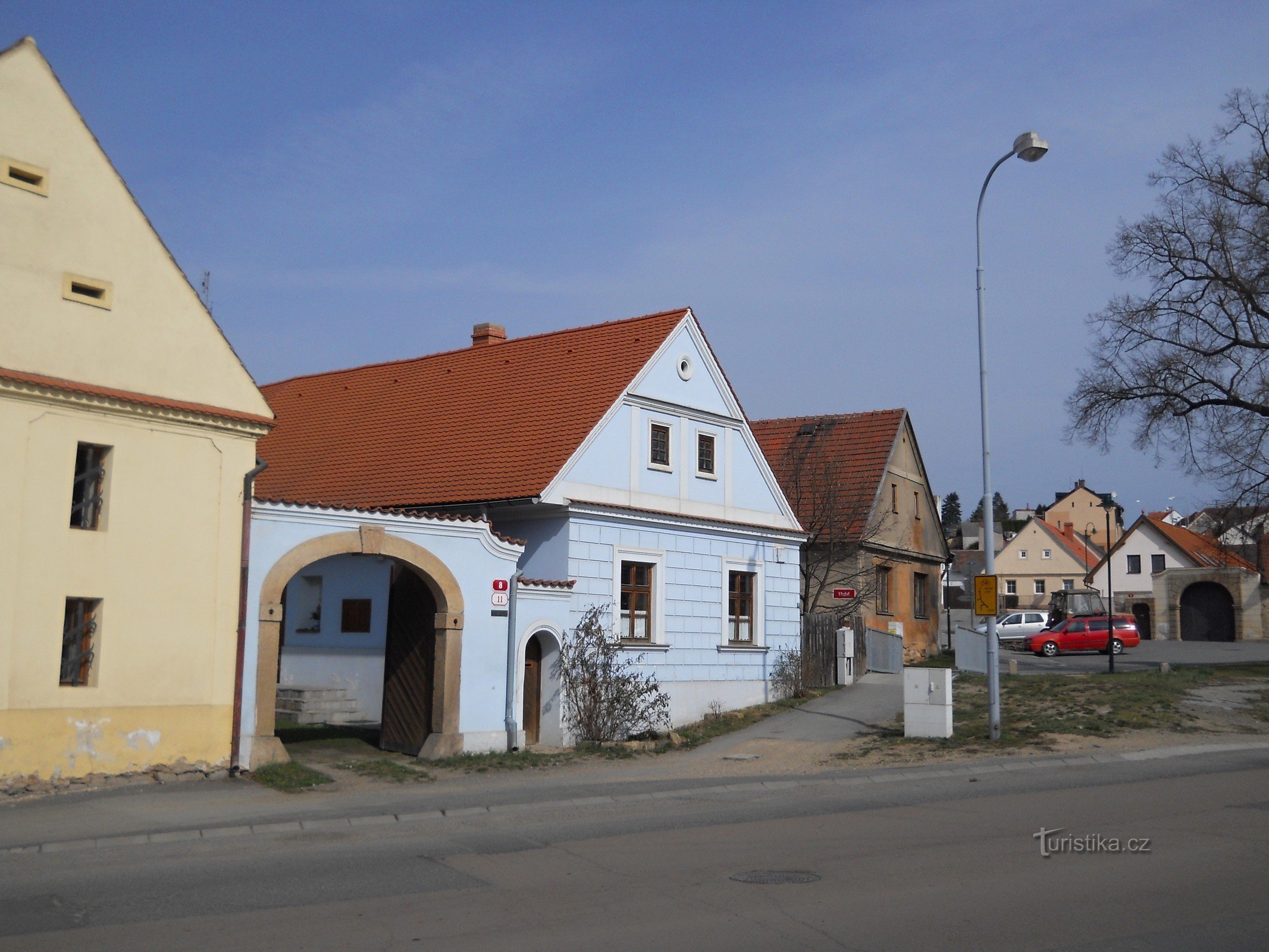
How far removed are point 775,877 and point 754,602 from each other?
1696 centimetres

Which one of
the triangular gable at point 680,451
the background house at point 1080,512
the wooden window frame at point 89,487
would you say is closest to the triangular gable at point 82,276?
the wooden window frame at point 89,487

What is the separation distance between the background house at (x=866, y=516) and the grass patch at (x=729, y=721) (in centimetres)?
695

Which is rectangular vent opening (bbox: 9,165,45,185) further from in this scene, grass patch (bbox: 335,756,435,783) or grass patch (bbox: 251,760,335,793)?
grass patch (bbox: 335,756,435,783)

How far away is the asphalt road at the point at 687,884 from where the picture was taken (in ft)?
24.6

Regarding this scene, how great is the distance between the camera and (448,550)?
18.5 m

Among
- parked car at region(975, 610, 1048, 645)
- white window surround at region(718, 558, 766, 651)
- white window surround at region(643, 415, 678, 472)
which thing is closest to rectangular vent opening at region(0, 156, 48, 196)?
white window surround at region(643, 415, 678, 472)

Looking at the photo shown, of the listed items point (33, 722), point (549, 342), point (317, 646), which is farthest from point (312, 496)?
point (33, 722)

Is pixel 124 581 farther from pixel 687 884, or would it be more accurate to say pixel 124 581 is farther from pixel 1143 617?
pixel 1143 617

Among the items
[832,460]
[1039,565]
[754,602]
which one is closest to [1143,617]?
[1039,565]

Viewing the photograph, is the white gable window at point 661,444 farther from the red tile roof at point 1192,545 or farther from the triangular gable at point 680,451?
the red tile roof at point 1192,545

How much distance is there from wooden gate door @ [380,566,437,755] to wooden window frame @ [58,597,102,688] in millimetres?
5461

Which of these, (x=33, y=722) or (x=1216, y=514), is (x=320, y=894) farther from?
(x=1216, y=514)

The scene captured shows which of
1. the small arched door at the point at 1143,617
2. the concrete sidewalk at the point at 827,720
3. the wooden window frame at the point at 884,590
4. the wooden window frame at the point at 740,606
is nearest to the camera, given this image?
the concrete sidewalk at the point at 827,720

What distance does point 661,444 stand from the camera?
24375mm
